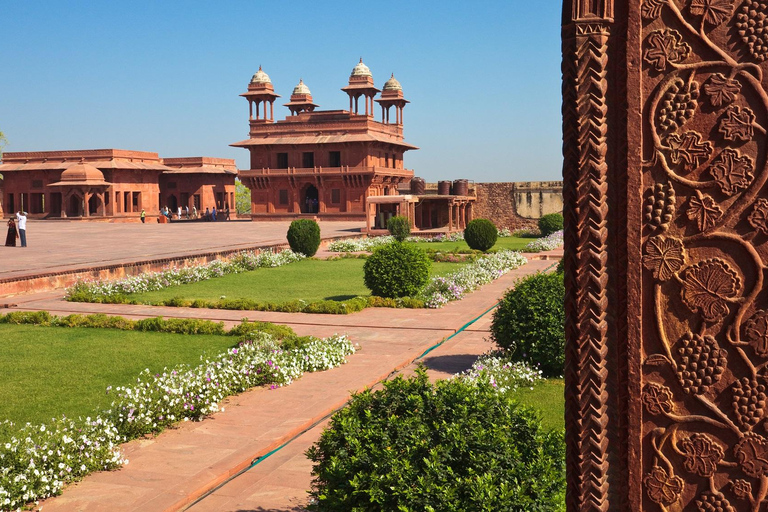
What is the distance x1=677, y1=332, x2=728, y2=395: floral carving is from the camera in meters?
1.80

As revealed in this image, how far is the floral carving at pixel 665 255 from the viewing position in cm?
180

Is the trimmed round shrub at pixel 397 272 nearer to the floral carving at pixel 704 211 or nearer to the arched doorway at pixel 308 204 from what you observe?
the floral carving at pixel 704 211

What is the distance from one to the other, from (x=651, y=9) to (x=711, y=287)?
692mm

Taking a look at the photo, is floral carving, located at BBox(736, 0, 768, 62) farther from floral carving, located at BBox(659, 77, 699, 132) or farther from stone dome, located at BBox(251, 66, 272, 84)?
stone dome, located at BBox(251, 66, 272, 84)

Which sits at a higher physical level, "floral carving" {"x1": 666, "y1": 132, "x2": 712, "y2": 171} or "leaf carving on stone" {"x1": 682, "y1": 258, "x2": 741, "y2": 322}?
"floral carving" {"x1": 666, "y1": 132, "x2": 712, "y2": 171}

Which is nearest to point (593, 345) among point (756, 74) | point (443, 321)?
point (756, 74)

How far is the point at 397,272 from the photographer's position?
10.9 metres

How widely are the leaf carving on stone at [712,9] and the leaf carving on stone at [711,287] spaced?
0.58m

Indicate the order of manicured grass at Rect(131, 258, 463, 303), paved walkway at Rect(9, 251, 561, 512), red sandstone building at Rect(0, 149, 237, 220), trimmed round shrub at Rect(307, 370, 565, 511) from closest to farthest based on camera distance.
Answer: trimmed round shrub at Rect(307, 370, 565, 511)
paved walkway at Rect(9, 251, 561, 512)
manicured grass at Rect(131, 258, 463, 303)
red sandstone building at Rect(0, 149, 237, 220)

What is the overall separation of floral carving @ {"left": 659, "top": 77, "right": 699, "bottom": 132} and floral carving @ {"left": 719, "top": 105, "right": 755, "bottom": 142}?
79mm

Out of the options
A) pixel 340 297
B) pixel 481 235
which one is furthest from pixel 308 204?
pixel 340 297

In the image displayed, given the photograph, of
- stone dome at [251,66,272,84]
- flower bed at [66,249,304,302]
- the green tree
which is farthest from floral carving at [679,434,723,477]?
the green tree

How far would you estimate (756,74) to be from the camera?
68.4 inches

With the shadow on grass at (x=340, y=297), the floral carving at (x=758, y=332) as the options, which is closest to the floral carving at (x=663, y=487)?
the floral carving at (x=758, y=332)
